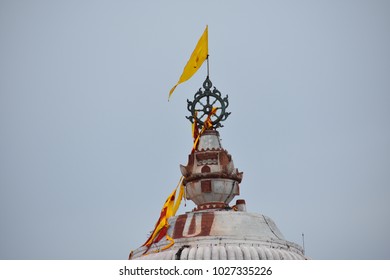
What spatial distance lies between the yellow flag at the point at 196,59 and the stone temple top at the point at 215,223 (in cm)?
121

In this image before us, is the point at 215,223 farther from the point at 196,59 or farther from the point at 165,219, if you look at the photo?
the point at 196,59

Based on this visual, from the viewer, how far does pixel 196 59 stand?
60.7 metres

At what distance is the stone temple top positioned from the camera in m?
52.8

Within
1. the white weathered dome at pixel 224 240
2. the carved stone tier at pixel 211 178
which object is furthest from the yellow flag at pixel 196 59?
the white weathered dome at pixel 224 240

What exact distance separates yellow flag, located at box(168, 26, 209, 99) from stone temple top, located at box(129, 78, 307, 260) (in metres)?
1.21

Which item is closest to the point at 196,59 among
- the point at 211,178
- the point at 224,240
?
Answer: the point at 211,178

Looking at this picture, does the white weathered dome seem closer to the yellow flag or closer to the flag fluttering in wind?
the flag fluttering in wind

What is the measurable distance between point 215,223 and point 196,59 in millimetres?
11085

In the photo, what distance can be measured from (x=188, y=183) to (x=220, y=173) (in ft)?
6.68

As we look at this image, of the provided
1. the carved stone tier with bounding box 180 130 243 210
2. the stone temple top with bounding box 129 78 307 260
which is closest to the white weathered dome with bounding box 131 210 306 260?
the stone temple top with bounding box 129 78 307 260
